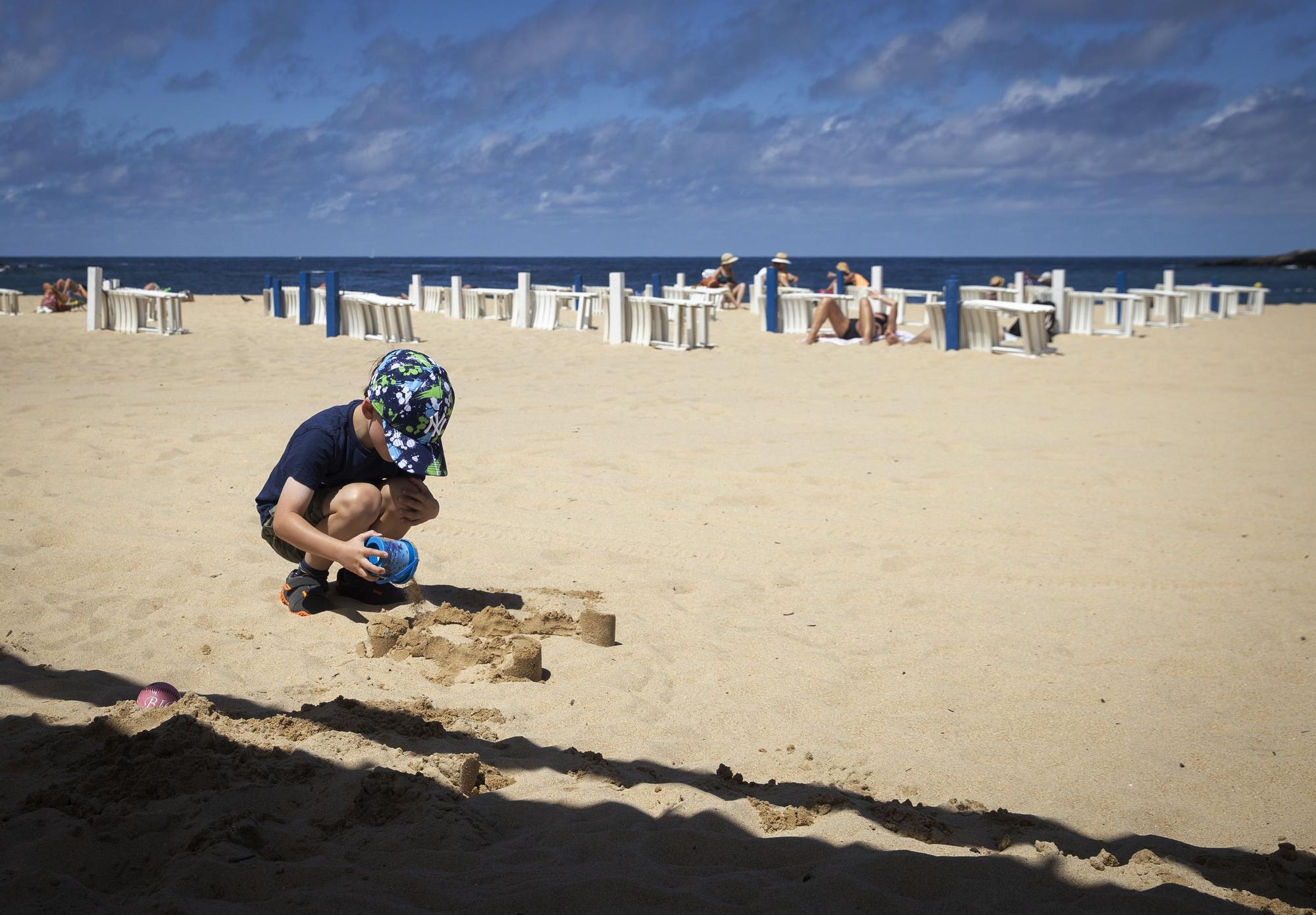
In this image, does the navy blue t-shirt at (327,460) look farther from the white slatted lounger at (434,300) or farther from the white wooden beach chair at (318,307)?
the white slatted lounger at (434,300)

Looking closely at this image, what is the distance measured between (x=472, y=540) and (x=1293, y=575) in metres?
3.78

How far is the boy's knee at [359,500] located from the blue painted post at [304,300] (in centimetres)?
1498

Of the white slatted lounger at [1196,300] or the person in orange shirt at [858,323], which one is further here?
the white slatted lounger at [1196,300]

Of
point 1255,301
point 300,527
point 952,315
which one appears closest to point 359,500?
point 300,527

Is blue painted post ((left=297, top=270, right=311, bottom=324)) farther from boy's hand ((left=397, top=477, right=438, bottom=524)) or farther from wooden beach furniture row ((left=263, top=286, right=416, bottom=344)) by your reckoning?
boy's hand ((left=397, top=477, right=438, bottom=524))

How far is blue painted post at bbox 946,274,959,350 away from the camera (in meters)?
13.9

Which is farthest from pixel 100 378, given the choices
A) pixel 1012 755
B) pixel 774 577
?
pixel 1012 755

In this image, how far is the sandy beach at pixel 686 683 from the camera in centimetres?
225

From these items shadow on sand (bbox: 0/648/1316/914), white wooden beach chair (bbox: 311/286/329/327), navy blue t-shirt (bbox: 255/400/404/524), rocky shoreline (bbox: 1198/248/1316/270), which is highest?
rocky shoreline (bbox: 1198/248/1316/270)

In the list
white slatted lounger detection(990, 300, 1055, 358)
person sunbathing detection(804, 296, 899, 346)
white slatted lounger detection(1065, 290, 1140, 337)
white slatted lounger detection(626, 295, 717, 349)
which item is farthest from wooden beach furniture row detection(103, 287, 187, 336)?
white slatted lounger detection(1065, 290, 1140, 337)

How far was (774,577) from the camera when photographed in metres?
4.57

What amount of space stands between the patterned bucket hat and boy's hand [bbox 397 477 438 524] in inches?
10.7

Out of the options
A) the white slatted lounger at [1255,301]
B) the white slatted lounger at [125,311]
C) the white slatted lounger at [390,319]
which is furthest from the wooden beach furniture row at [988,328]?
the white slatted lounger at [1255,301]

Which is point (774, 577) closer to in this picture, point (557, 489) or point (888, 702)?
point (888, 702)
